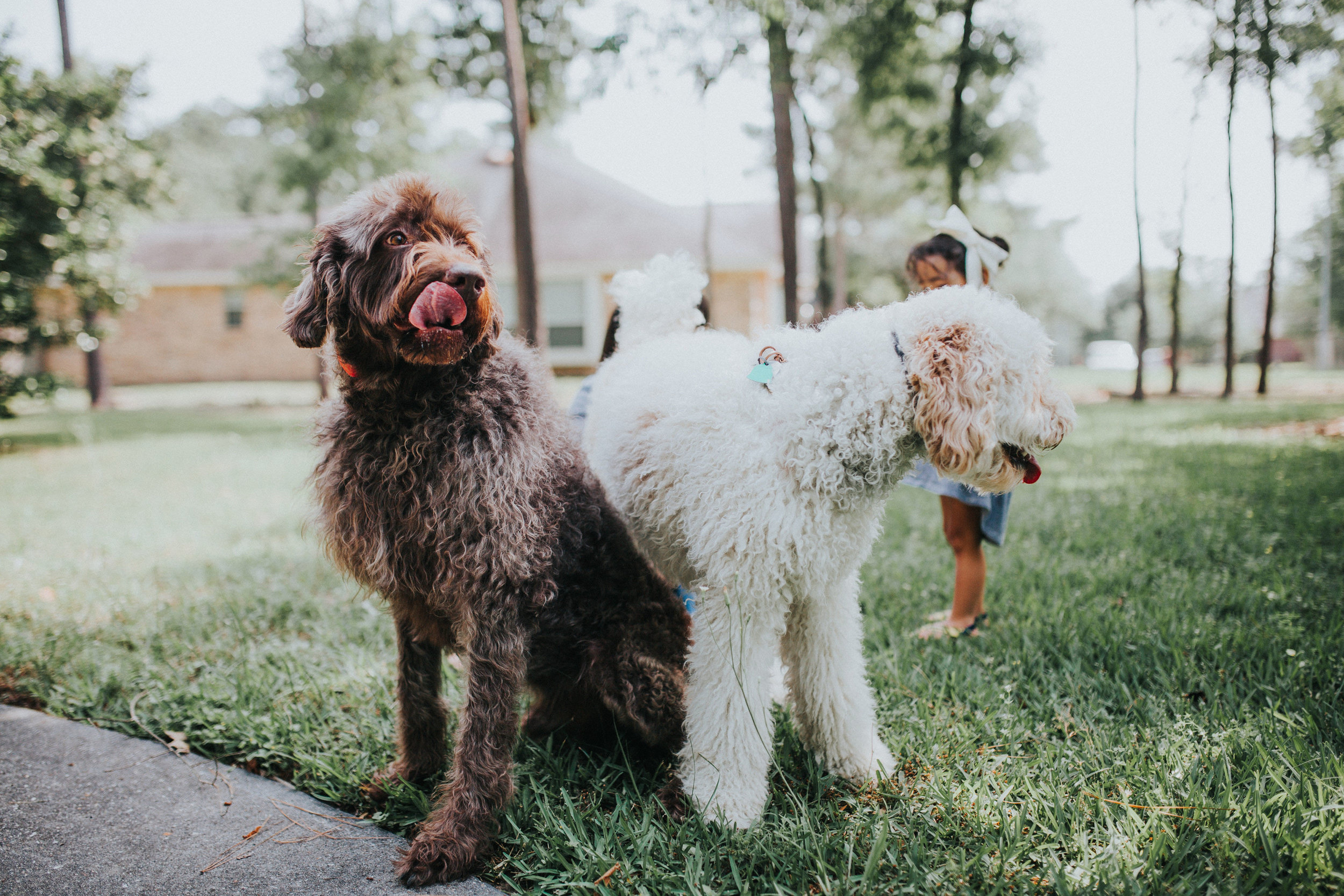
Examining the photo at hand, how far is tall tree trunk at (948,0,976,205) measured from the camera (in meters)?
14.1

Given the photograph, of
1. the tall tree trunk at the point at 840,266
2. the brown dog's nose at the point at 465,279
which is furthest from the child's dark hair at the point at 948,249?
the tall tree trunk at the point at 840,266

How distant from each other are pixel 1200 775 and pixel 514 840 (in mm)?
2264

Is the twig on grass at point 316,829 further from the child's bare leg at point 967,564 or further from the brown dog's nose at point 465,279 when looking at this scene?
the child's bare leg at point 967,564

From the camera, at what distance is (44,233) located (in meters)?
10.1

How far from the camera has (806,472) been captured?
2.25 m

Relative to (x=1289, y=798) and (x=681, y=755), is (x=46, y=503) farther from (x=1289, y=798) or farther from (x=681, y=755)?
(x=1289, y=798)

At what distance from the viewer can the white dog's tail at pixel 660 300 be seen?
3.41 metres

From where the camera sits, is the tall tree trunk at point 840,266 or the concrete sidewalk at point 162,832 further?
the tall tree trunk at point 840,266

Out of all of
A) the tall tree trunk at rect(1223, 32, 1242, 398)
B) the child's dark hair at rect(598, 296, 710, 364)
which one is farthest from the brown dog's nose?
the tall tree trunk at rect(1223, 32, 1242, 398)

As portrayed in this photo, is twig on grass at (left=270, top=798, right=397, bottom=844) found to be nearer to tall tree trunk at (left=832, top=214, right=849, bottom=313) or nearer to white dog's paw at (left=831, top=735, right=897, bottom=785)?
white dog's paw at (left=831, top=735, right=897, bottom=785)

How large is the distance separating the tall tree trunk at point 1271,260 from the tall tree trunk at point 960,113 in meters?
6.47

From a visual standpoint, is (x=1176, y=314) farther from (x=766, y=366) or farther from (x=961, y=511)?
(x=766, y=366)

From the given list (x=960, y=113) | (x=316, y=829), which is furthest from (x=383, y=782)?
(x=960, y=113)

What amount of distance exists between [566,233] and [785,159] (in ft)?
42.3
